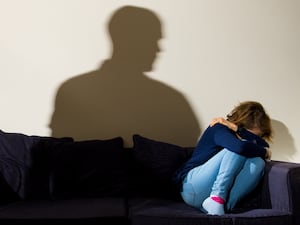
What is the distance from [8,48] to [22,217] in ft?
4.42

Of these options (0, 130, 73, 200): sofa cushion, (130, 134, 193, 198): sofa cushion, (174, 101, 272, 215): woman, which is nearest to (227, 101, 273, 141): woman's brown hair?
(174, 101, 272, 215): woman

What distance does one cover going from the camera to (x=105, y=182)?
2717 mm

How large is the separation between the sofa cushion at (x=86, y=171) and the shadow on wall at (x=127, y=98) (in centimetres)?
34

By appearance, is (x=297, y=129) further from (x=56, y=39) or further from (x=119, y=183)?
(x=56, y=39)

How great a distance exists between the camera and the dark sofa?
2.28 metres

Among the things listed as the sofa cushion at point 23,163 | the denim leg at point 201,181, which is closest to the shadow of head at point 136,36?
the sofa cushion at point 23,163

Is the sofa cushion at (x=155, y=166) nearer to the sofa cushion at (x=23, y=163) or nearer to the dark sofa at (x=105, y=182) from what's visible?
the dark sofa at (x=105, y=182)

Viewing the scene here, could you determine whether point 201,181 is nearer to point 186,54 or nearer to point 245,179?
point 245,179

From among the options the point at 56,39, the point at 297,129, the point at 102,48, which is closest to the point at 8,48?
the point at 56,39

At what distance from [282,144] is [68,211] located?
5.96 feet

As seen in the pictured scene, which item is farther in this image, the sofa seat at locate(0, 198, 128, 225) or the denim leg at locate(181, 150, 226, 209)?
the denim leg at locate(181, 150, 226, 209)

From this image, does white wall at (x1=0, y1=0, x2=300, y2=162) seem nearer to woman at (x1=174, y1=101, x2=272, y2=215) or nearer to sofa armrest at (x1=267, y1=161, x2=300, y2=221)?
woman at (x1=174, y1=101, x2=272, y2=215)

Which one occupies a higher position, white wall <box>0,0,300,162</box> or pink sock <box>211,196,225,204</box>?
white wall <box>0,0,300,162</box>

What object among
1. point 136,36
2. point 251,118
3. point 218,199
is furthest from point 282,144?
point 136,36
